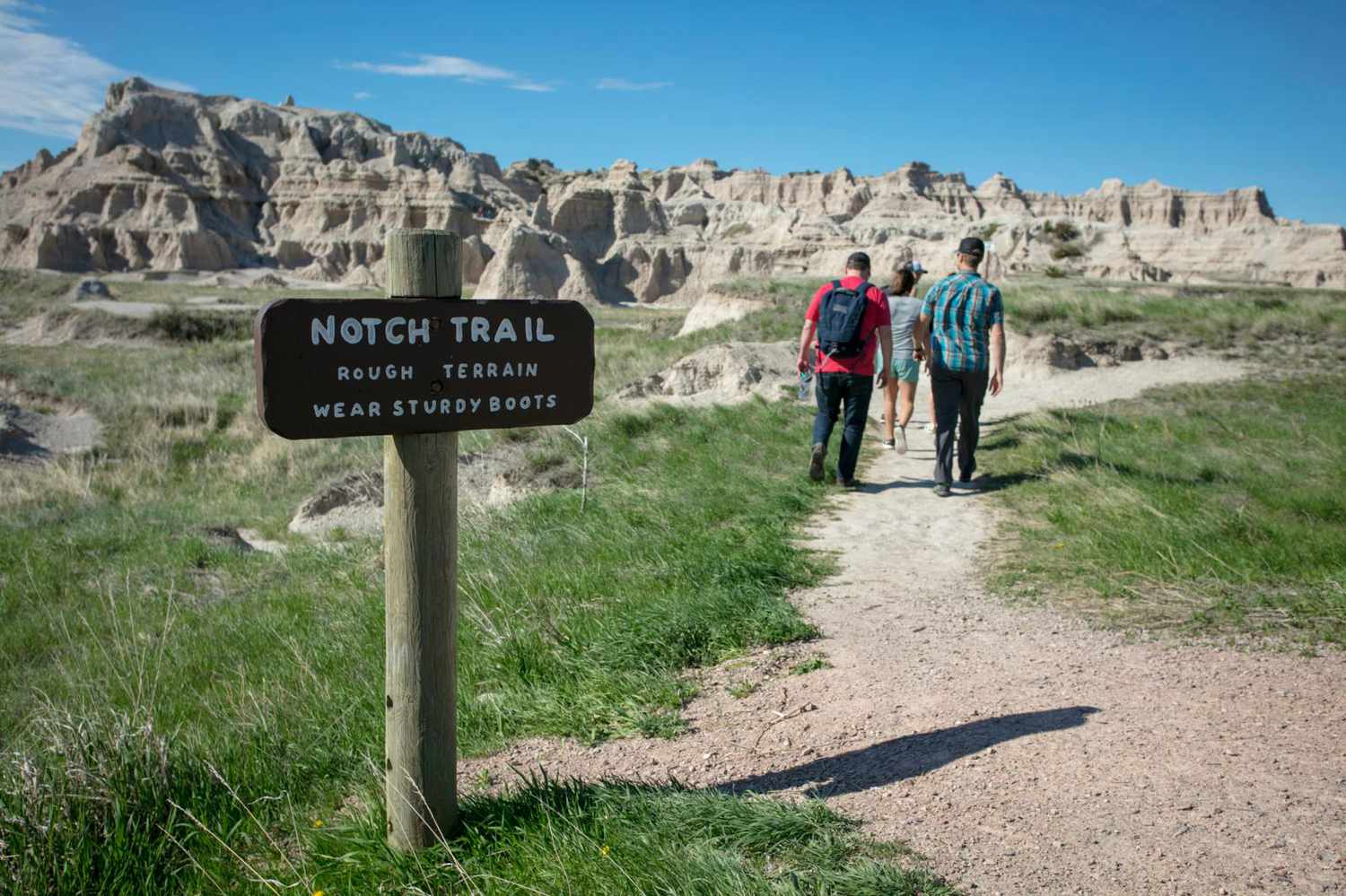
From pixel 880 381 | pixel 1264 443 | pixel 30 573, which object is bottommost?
pixel 30 573

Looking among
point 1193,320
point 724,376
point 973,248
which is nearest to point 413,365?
point 973,248

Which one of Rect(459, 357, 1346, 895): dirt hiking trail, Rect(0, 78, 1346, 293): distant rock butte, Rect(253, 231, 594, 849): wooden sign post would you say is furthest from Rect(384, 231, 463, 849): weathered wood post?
Rect(0, 78, 1346, 293): distant rock butte

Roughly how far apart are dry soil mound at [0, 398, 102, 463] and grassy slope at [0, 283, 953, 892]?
11.0ft

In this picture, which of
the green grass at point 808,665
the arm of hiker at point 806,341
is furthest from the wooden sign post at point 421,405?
the arm of hiker at point 806,341

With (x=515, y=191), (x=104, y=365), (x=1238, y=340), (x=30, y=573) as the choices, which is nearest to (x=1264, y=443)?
(x=1238, y=340)

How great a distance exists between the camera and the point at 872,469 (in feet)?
28.5

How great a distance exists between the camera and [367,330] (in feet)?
8.46

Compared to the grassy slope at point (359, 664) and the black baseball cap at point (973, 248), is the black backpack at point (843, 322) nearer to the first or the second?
the black baseball cap at point (973, 248)

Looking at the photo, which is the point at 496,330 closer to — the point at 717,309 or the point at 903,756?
the point at 903,756

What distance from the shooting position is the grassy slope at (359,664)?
282 centimetres

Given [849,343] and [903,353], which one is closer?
[849,343]

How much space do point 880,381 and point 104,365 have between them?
23014 millimetres

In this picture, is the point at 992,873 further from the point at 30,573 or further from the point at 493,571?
the point at 30,573

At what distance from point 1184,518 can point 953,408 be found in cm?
193
